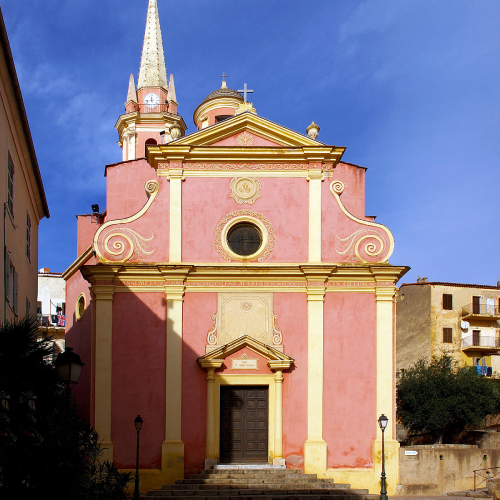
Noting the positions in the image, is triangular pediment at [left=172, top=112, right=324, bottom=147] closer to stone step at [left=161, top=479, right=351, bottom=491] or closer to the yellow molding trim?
Answer: the yellow molding trim

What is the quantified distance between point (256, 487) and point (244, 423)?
2.12 metres

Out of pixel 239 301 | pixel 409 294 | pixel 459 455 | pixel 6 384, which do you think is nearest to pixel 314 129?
pixel 239 301

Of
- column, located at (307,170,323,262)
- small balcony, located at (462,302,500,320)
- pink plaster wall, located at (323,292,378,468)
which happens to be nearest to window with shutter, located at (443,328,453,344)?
small balcony, located at (462,302,500,320)

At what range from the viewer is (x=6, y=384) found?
375 inches

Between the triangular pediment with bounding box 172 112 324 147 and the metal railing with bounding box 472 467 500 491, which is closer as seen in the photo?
the triangular pediment with bounding box 172 112 324 147

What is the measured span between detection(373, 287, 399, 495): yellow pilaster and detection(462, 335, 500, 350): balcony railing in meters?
20.9

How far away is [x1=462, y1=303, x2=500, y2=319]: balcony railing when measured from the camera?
3931 cm

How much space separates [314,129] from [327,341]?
651 cm

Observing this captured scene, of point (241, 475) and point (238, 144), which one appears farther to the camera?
point (238, 144)

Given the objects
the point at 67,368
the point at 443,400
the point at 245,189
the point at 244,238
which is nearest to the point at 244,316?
the point at 244,238

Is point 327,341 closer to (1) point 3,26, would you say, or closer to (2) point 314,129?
(2) point 314,129

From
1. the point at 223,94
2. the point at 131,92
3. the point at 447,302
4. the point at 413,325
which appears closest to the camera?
the point at 223,94

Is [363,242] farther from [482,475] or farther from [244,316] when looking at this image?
[482,475]

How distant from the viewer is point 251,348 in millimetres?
19828
